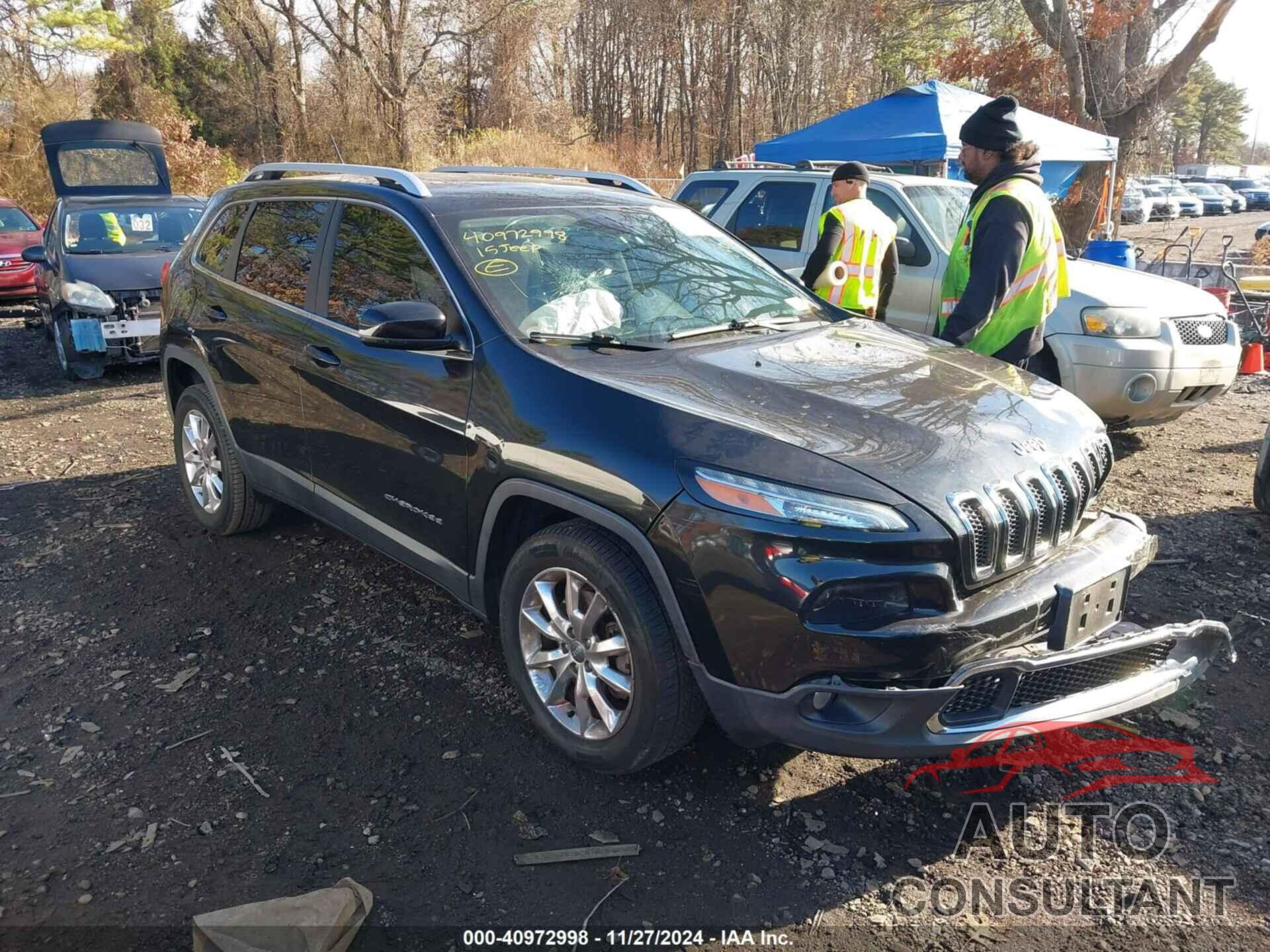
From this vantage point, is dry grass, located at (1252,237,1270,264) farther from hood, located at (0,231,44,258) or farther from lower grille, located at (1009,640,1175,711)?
hood, located at (0,231,44,258)

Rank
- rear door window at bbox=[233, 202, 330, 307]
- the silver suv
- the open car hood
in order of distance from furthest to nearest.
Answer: the open car hood
the silver suv
rear door window at bbox=[233, 202, 330, 307]

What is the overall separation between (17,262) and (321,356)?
11895 mm

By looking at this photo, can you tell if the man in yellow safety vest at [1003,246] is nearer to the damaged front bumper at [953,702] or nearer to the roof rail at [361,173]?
the damaged front bumper at [953,702]

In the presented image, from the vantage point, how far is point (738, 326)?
3.61 metres

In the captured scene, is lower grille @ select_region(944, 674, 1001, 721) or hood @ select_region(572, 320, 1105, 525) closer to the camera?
lower grille @ select_region(944, 674, 1001, 721)

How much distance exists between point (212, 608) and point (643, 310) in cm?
245

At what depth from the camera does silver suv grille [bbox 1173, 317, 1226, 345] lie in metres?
5.98

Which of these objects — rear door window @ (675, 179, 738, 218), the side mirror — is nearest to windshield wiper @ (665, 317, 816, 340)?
the side mirror

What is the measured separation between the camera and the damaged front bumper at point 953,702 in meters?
2.41

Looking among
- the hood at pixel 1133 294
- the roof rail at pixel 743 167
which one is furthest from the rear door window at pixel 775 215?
the hood at pixel 1133 294

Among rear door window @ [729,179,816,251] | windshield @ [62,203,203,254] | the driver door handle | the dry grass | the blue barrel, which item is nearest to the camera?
the driver door handle

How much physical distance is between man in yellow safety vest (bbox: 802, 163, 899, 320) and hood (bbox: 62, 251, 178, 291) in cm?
639

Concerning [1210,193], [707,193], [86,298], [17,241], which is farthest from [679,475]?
[1210,193]

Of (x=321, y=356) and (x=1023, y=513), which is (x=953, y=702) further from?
(x=321, y=356)
